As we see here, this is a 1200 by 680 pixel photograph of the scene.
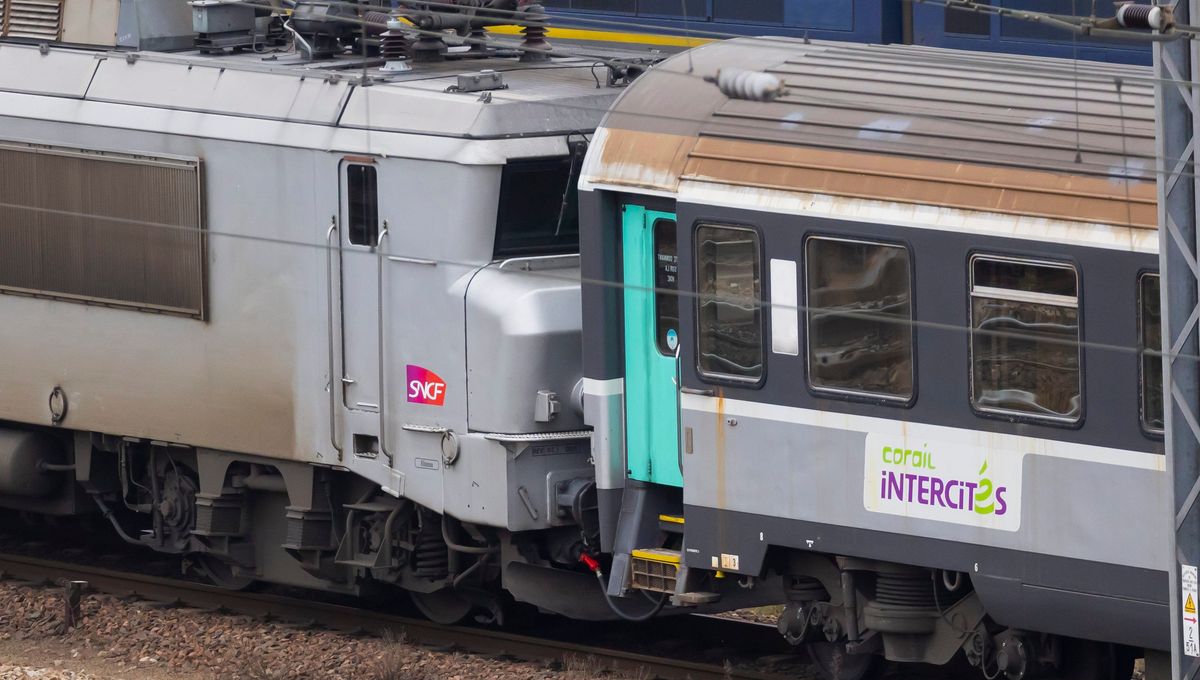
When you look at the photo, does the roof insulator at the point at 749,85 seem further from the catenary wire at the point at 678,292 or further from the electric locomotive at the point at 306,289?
the electric locomotive at the point at 306,289

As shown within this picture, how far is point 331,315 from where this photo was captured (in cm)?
1291

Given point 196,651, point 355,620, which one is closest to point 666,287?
point 355,620

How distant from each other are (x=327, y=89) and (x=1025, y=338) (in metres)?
4.99

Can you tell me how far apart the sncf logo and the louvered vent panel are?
13.8 ft

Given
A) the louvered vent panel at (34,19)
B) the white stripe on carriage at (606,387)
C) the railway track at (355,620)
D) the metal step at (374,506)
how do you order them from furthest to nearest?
1. the louvered vent panel at (34,19)
2. the metal step at (374,506)
3. the railway track at (355,620)
4. the white stripe on carriage at (606,387)

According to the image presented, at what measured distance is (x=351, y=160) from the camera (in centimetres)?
1276

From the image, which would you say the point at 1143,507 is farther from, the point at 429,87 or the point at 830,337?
the point at 429,87

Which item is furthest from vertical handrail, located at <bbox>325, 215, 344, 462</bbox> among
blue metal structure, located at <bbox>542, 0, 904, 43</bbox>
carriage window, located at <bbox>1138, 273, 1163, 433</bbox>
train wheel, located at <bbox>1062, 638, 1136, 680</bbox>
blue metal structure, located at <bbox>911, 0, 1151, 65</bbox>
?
blue metal structure, located at <bbox>911, 0, 1151, 65</bbox>

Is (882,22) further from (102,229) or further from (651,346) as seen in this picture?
(102,229)

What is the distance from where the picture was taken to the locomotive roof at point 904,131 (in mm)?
9953

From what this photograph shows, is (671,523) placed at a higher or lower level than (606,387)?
lower

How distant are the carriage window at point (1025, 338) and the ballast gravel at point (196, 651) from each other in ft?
11.0

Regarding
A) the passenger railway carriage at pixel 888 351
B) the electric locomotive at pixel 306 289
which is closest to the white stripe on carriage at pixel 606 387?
the passenger railway carriage at pixel 888 351

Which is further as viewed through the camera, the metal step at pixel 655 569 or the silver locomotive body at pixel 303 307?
the silver locomotive body at pixel 303 307
